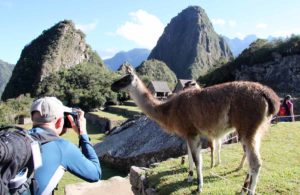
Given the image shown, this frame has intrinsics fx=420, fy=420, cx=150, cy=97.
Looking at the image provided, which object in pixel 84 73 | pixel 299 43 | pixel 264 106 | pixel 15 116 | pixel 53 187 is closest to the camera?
pixel 53 187

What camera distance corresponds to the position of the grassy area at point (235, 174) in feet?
22.7

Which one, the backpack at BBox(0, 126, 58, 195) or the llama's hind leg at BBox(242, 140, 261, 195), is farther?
the llama's hind leg at BBox(242, 140, 261, 195)

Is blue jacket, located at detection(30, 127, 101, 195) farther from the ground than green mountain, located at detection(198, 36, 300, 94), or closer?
closer

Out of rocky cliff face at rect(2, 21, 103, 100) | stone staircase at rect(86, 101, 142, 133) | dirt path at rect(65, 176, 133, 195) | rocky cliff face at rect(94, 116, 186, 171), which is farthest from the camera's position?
rocky cliff face at rect(2, 21, 103, 100)

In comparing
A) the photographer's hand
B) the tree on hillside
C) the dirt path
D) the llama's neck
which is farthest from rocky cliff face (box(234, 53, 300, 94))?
the photographer's hand

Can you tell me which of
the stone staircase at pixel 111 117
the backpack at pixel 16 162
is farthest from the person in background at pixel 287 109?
the stone staircase at pixel 111 117

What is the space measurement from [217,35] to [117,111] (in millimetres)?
131026

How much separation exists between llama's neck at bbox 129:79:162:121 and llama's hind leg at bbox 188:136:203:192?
1039mm

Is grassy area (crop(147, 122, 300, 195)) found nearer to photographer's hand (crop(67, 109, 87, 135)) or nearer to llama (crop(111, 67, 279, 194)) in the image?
llama (crop(111, 67, 279, 194))

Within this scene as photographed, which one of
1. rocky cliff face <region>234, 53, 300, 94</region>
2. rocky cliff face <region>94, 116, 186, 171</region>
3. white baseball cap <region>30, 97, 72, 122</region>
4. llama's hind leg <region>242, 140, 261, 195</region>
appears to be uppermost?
rocky cliff face <region>234, 53, 300, 94</region>

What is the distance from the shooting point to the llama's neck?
Answer: 26.7ft

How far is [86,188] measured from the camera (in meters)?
10.9

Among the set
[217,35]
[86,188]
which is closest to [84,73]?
[86,188]

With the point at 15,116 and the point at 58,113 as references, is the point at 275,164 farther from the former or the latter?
the point at 15,116
